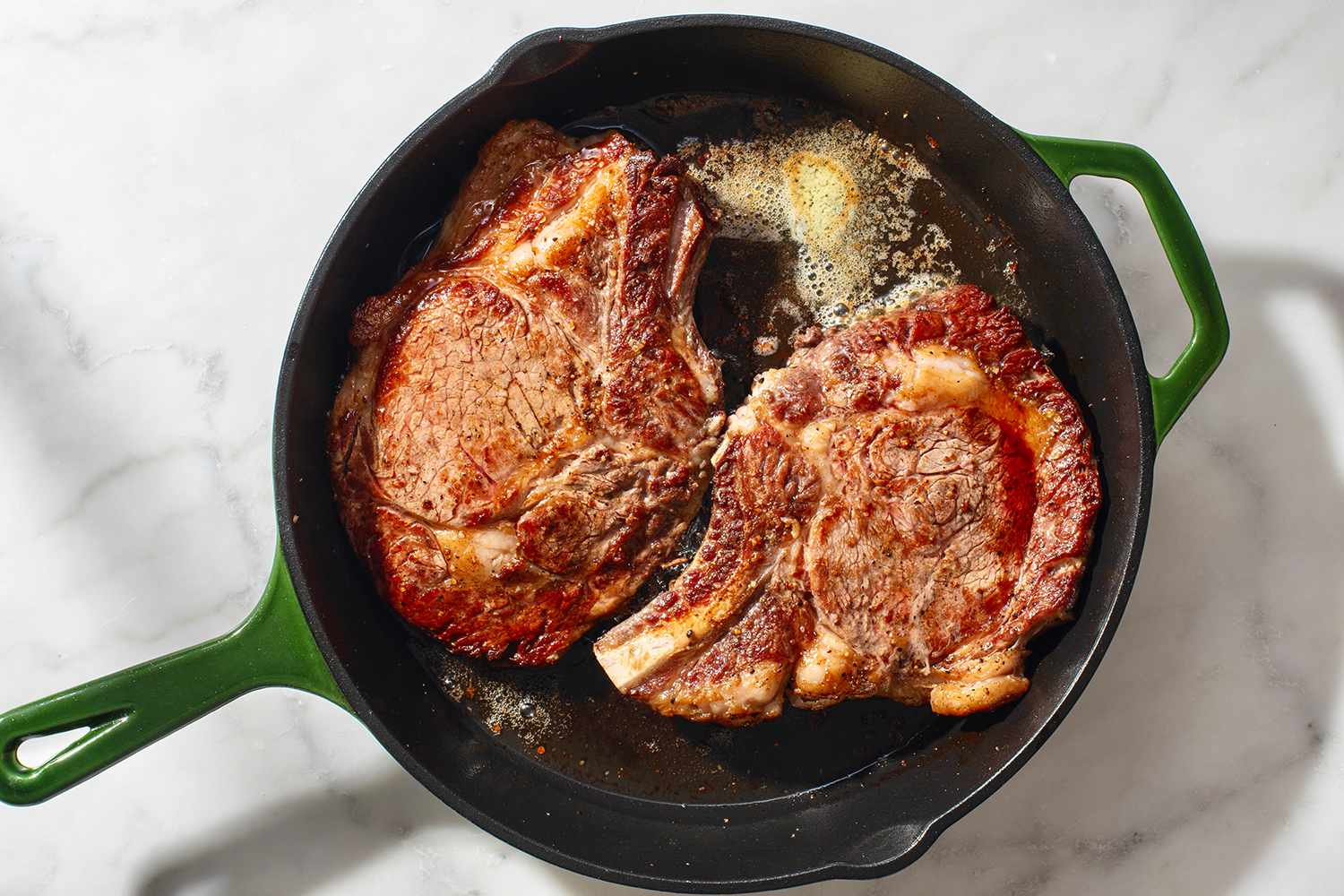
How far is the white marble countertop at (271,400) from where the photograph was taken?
7.93 ft

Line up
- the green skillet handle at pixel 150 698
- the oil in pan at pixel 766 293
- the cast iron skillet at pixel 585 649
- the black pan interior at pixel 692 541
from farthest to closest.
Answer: the oil in pan at pixel 766 293
the black pan interior at pixel 692 541
the cast iron skillet at pixel 585 649
the green skillet handle at pixel 150 698

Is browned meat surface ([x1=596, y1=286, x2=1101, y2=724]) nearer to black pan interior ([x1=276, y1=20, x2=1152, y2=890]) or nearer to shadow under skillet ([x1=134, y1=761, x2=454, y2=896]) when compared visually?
black pan interior ([x1=276, y1=20, x2=1152, y2=890])

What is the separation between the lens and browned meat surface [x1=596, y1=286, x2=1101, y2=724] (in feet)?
7.04

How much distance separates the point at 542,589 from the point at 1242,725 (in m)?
1.65

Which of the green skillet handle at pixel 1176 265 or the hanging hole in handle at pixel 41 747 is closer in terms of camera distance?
the green skillet handle at pixel 1176 265

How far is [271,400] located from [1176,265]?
1.99 meters

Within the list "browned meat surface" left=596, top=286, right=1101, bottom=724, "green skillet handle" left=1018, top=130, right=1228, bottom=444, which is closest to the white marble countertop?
"green skillet handle" left=1018, top=130, right=1228, bottom=444

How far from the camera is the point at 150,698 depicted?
201 cm

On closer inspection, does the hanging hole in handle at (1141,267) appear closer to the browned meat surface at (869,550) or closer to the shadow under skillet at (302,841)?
the browned meat surface at (869,550)

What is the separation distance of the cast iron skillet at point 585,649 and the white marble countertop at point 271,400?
203mm

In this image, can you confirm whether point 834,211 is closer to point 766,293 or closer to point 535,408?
point 766,293

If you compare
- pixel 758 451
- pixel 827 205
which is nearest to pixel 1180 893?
pixel 758 451

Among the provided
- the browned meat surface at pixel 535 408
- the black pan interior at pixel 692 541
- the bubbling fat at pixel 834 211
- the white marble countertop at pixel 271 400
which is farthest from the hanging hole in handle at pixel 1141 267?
the browned meat surface at pixel 535 408

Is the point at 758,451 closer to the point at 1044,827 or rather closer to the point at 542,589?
the point at 542,589
